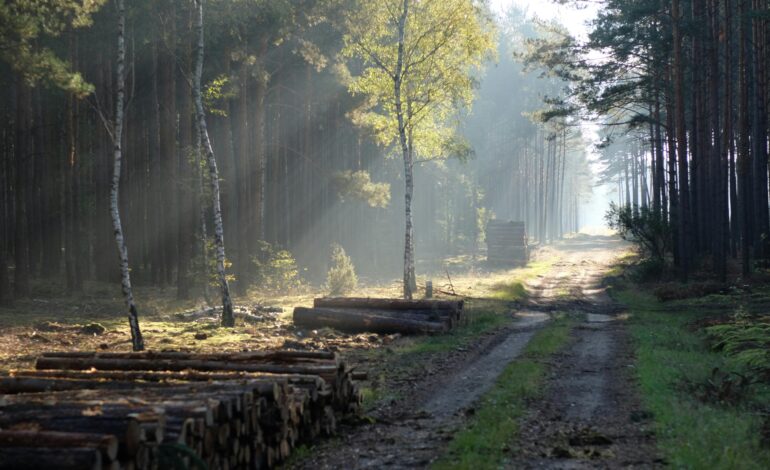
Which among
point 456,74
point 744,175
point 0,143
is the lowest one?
point 744,175

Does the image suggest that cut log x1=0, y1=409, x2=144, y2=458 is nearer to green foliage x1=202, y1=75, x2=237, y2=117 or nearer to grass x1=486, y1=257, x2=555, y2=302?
green foliage x1=202, y1=75, x2=237, y2=117

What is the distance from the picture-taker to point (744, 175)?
29.4 m

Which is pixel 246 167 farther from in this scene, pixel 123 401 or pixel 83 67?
pixel 123 401

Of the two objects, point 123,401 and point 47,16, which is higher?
point 47,16

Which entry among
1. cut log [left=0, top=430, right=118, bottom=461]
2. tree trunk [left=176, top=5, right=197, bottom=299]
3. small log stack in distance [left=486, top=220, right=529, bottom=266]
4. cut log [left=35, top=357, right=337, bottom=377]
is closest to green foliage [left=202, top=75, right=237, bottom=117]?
tree trunk [left=176, top=5, right=197, bottom=299]

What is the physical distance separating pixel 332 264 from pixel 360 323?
2440cm

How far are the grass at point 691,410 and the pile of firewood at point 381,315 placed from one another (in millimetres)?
5456

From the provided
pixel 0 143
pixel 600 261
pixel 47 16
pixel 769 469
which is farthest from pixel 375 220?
pixel 769 469

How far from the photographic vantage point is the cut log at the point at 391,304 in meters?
21.9

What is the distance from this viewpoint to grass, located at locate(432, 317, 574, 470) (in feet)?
28.0

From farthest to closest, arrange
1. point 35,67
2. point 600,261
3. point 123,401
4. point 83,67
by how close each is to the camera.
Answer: point 600,261 < point 83,67 < point 35,67 < point 123,401

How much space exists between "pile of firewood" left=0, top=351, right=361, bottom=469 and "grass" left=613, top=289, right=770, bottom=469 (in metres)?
4.54

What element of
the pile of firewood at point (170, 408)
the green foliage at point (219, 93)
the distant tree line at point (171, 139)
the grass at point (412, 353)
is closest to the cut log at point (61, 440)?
the pile of firewood at point (170, 408)

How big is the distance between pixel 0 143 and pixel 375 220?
87.6 feet
